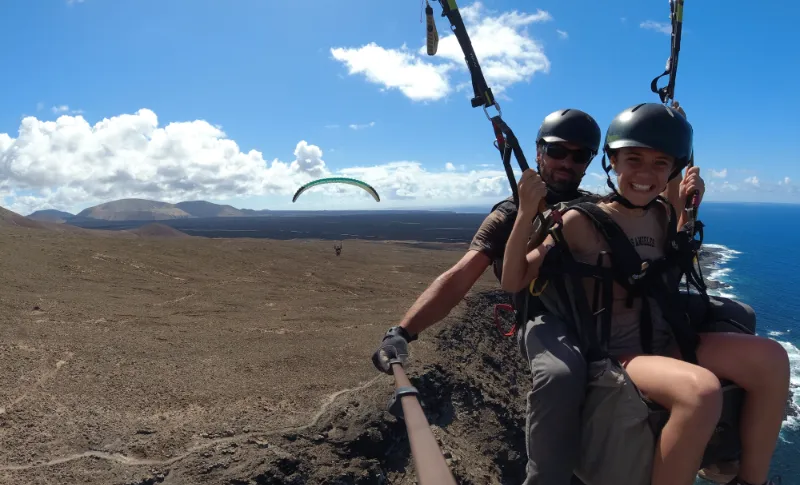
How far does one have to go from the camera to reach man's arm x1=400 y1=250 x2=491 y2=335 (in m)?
3.06

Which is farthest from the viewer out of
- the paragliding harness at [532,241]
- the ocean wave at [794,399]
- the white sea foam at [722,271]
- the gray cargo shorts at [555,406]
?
the white sea foam at [722,271]

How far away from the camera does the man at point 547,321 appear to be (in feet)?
7.88

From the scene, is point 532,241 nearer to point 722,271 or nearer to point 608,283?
point 608,283

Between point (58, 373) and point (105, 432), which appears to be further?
point (58, 373)

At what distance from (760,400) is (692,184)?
4.19 ft

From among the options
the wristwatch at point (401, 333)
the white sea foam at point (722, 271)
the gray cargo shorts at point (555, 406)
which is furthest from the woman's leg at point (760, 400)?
the white sea foam at point (722, 271)

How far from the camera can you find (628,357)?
2527 millimetres

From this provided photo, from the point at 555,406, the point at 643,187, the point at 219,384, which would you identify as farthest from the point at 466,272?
the point at 219,384

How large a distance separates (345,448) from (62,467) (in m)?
4.67

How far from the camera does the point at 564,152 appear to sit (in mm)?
3354

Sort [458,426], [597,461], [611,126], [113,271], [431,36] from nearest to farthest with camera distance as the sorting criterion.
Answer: [597,461]
[611,126]
[431,36]
[458,426]
[113,271]

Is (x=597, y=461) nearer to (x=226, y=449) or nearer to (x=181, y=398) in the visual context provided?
(x=226, y=449)

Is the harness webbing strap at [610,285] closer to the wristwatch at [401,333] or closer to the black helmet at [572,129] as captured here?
the black helmet at [572,129]

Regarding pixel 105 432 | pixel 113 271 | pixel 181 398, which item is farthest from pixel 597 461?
pixel 113 271
